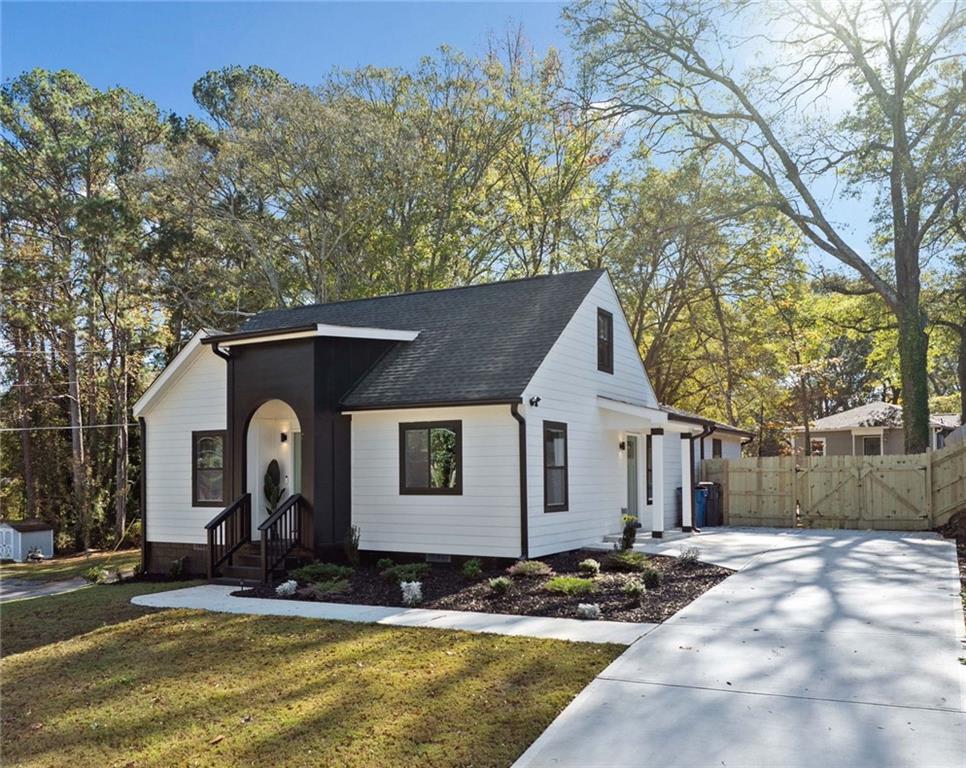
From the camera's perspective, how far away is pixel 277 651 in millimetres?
7176

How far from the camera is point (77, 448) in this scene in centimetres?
2234

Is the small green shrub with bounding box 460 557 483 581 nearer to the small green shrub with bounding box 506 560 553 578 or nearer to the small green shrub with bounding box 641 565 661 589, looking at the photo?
the small green shrub with bounding box 506 560 553 578

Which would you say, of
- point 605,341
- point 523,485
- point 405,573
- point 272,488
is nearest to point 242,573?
point 272,488

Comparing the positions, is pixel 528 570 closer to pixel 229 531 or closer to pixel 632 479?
pixel 229 531

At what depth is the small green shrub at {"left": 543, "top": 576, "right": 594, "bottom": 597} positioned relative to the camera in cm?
936

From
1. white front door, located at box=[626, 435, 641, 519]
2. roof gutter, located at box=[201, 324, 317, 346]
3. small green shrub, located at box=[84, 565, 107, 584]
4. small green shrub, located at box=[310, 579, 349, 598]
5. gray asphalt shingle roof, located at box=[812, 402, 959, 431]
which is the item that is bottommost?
small green shrub, located at box=[84, 565, 107, 584]

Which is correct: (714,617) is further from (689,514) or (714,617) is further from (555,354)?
(689,514)

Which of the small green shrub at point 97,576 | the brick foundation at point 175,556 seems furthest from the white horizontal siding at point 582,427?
the small green shrub at point 97,576

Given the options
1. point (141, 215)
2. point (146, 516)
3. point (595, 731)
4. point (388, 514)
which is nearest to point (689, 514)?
point (388, 514)

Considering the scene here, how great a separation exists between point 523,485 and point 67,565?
1308 centimetres

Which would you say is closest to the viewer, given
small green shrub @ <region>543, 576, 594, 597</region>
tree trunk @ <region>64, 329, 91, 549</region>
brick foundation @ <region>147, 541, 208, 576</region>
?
small green shrub @ <region>543, 576, 594, 597</region>

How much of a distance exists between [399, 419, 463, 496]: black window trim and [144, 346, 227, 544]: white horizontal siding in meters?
3.54

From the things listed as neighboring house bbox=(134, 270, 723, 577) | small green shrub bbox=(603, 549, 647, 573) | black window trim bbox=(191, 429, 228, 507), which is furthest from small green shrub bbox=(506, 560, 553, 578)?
black window trim bbox=(191, 429, 228, 507)

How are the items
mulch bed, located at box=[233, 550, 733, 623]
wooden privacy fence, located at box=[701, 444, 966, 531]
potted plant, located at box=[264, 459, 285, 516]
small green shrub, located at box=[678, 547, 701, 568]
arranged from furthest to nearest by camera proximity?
1. wooden privacy fence, located at box=[701, 444, 966, 531]
2. potted plant, located at box=[264, 459, 285, 516]
3. small green shrub, located at box=[678, 547, 701, 568]
4. mulch bed, located at box=[233, 550, 733, 623]
